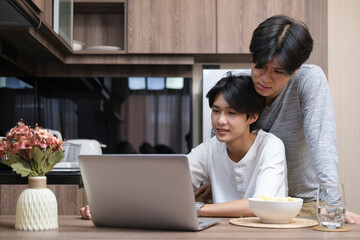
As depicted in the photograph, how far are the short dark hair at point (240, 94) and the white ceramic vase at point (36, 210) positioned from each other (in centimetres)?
79

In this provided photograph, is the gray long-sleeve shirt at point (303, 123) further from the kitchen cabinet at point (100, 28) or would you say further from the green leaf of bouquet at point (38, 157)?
the kitchen cabinet at point (100, 28)

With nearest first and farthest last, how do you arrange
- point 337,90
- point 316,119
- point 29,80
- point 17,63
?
point 316,119 → point 17,63 → point 29,80 → point 337,90

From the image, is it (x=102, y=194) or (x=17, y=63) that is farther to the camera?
(x=17, y=63)

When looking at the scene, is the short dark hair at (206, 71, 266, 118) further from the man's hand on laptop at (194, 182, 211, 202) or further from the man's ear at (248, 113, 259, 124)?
the man's hand on laptop at (194, 182, 211, 202)

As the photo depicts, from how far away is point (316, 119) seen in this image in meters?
1.78

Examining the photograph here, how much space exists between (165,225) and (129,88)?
2311 mm

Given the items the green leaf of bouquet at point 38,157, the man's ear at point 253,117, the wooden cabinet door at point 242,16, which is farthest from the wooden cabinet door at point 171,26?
the green leaf of bouquet at point 38,157

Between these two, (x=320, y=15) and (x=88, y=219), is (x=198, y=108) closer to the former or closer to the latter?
(x=320, y=15)

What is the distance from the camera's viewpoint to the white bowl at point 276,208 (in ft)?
4.39

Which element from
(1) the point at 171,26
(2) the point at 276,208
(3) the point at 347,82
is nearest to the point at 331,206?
(2) the point at 276,208

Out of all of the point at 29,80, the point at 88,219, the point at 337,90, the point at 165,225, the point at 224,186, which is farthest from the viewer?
the point at 337,90

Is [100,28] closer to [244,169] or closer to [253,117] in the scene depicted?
[253,117]

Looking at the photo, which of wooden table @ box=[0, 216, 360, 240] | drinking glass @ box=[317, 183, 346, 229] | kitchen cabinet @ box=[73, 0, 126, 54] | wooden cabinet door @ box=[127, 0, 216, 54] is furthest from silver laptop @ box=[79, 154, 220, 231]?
kitchen cabinet @ box=[73, 0, 126, 54]

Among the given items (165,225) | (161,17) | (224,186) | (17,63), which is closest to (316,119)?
(224,186)
